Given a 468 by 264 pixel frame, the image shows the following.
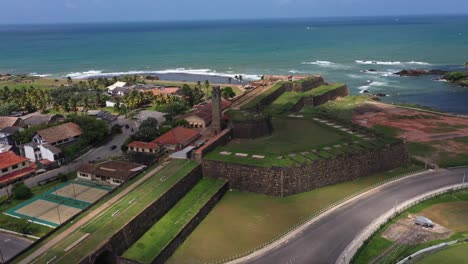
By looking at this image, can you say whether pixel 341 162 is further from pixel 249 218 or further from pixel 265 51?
pixel 265 51

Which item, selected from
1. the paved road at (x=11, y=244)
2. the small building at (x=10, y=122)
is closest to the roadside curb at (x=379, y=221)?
the paved road at (x=11, y=244)

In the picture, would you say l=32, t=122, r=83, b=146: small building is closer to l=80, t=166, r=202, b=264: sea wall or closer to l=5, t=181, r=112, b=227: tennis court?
l=5, t=181, r=112, b=227: tennis court

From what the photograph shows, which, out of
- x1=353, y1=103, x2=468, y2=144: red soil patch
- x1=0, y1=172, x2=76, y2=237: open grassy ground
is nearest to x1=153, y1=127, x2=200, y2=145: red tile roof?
x1=0, y1=172, x2=76, y2=237: open grassy ground

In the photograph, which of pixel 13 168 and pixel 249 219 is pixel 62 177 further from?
pixel 249 219

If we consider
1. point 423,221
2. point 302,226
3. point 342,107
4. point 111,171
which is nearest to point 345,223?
point 302,226

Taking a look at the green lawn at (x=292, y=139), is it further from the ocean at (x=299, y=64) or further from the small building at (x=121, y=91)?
the small building at (x=121, y=91)
